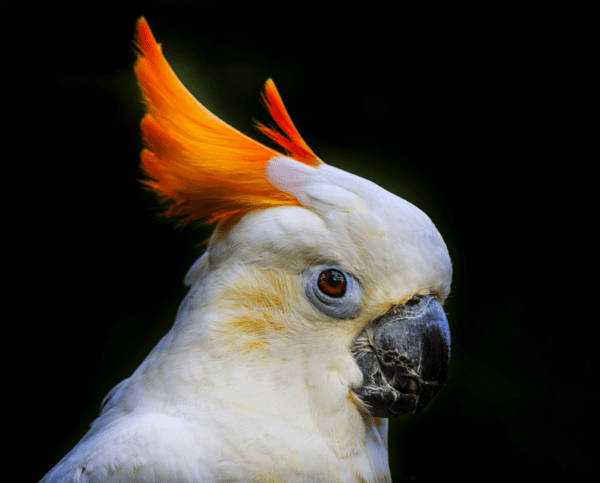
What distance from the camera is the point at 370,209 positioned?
91 centimetres

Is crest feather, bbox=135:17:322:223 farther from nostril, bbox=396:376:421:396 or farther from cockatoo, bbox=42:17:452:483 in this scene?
nostril, bbox=396:376:421:396

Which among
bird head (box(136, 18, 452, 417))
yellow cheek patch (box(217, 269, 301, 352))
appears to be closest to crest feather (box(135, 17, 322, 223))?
bird head (box(136, 18, 452, 417))

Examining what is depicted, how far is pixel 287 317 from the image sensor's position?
930mm

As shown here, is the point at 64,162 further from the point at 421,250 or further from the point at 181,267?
the point at 421,250

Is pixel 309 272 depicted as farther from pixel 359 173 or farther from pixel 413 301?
pixel 359 173

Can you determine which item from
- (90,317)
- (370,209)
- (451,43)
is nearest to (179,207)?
(370,209)

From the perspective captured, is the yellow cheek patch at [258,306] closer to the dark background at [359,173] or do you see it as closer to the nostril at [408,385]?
the nostril at [408,385]

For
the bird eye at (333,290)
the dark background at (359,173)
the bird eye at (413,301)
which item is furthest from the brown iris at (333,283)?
the dark background at (359,173)

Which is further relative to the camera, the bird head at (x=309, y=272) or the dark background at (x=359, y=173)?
the dark background at (x=359, y=173)

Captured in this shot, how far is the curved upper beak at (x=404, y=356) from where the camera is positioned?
2.98ft

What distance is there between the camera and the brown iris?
919 mm

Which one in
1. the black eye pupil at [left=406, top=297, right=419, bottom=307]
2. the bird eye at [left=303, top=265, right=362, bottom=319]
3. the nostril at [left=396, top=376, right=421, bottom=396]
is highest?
the black eye pupil at [left=406, top=297, right=419, bottom=307]

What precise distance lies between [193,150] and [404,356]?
0.55 metres

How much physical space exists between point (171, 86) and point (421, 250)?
0.56 metres
